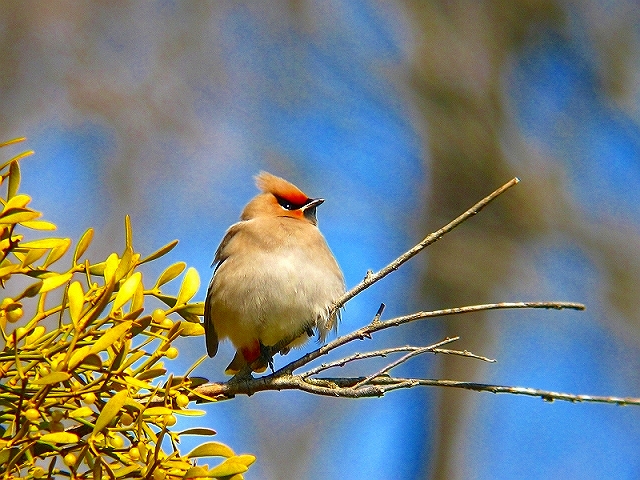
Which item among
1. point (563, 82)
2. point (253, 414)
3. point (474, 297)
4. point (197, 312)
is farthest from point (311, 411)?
point (197, 312)

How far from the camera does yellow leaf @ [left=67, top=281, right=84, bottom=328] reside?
214 centimetres

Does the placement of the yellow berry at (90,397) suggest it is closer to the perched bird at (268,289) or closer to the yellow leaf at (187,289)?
the yellow leaf at (187,289)

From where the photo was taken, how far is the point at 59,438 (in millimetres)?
2016

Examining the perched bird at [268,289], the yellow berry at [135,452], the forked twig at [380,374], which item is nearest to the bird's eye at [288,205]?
the perched bird at [268,289]

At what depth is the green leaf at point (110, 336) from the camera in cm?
208

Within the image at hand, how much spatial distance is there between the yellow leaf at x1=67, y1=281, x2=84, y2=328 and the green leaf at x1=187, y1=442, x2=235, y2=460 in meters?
0.42

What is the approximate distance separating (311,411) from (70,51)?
474cm

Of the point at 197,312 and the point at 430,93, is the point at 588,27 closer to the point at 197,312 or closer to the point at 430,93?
the point at 430,93

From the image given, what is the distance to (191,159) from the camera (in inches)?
384

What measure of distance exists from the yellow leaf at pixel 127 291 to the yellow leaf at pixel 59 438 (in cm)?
36

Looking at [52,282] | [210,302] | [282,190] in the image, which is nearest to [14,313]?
[52,282]

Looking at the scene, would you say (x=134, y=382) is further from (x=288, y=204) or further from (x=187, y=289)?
(x=288, y=204)

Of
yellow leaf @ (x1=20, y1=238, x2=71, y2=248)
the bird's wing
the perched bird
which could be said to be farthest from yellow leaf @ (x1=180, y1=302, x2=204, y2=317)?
the bird's wing

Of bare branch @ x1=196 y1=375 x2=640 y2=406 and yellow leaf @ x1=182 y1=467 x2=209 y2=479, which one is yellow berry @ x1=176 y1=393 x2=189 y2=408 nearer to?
yellow leaf @ x1=182 y1=467 x2=209 y2=479
